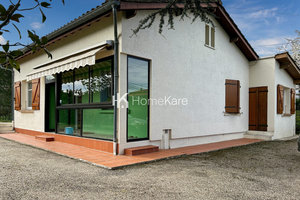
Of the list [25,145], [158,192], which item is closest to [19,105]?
[25,145]

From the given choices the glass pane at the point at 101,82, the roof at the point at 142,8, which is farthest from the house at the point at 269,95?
the glass pane at the point at 101,82

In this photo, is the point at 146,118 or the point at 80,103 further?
the point at 80,103

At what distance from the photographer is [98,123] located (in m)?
8.45

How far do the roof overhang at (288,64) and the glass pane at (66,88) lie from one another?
10278 millimetres

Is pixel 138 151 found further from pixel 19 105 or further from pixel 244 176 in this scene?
pixel 19 105

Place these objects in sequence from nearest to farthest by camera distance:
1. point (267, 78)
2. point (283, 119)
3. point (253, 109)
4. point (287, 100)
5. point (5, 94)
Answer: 1. point (267, 78)
2. point (253, 109)
3. point (283, 119)
4. point (287, 100)
5. point (5, 94)

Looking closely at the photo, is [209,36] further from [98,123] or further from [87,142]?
[87,142]

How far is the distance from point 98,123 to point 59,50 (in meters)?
4.06

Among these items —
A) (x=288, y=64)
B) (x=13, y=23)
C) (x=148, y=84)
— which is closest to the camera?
(x=13, y=23)

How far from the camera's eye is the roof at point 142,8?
7002 millimetres

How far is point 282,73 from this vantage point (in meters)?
13.6

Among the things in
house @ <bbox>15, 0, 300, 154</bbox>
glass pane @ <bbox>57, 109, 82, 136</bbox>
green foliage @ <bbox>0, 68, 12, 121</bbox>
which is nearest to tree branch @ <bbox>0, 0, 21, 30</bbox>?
house @ <bbox>15, 0, 300, 154</bbox>

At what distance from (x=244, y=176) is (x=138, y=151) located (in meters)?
3.19

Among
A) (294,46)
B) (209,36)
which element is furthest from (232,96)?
(294,46)
